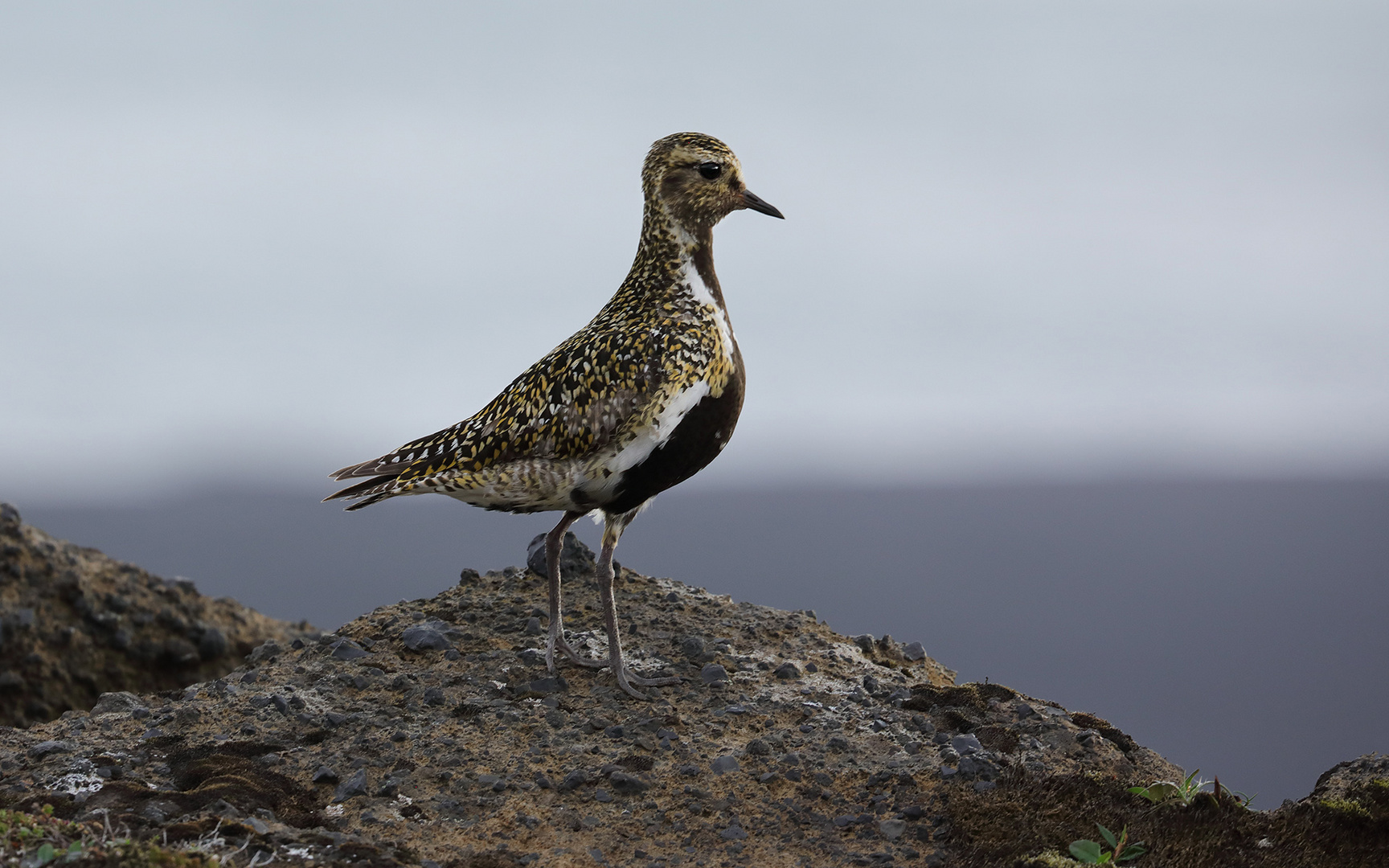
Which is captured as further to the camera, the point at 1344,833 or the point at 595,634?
the point at 595,634

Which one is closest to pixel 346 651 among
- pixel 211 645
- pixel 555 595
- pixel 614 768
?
pixel 555 595

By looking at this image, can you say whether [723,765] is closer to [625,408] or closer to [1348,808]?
[625,408]

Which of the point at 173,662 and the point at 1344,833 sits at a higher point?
the point at 1344,833

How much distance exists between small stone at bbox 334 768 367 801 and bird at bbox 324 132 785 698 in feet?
6.38

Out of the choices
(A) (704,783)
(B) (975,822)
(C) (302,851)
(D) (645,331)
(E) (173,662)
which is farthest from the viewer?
(E) (173,662)

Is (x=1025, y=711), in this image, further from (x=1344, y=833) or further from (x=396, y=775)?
(x=396, y=775)

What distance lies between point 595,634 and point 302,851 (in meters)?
3.98

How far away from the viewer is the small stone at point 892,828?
781 centimetres

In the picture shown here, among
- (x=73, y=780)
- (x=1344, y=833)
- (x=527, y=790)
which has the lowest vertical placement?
(x=73, y=780)

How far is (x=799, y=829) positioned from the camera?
788 cm

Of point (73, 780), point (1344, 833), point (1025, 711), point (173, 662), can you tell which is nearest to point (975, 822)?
point (1025, 711)

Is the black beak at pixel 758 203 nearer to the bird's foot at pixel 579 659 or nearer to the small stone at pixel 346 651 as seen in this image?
the bird's foot at pixel 579 659

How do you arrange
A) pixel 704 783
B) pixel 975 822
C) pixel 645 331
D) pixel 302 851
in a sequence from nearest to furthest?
1. pixel 302 851
2. pixel 975 822
3. pixel 704 783
4. pixel 645 331

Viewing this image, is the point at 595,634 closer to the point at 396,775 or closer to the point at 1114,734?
the point at 396,775
